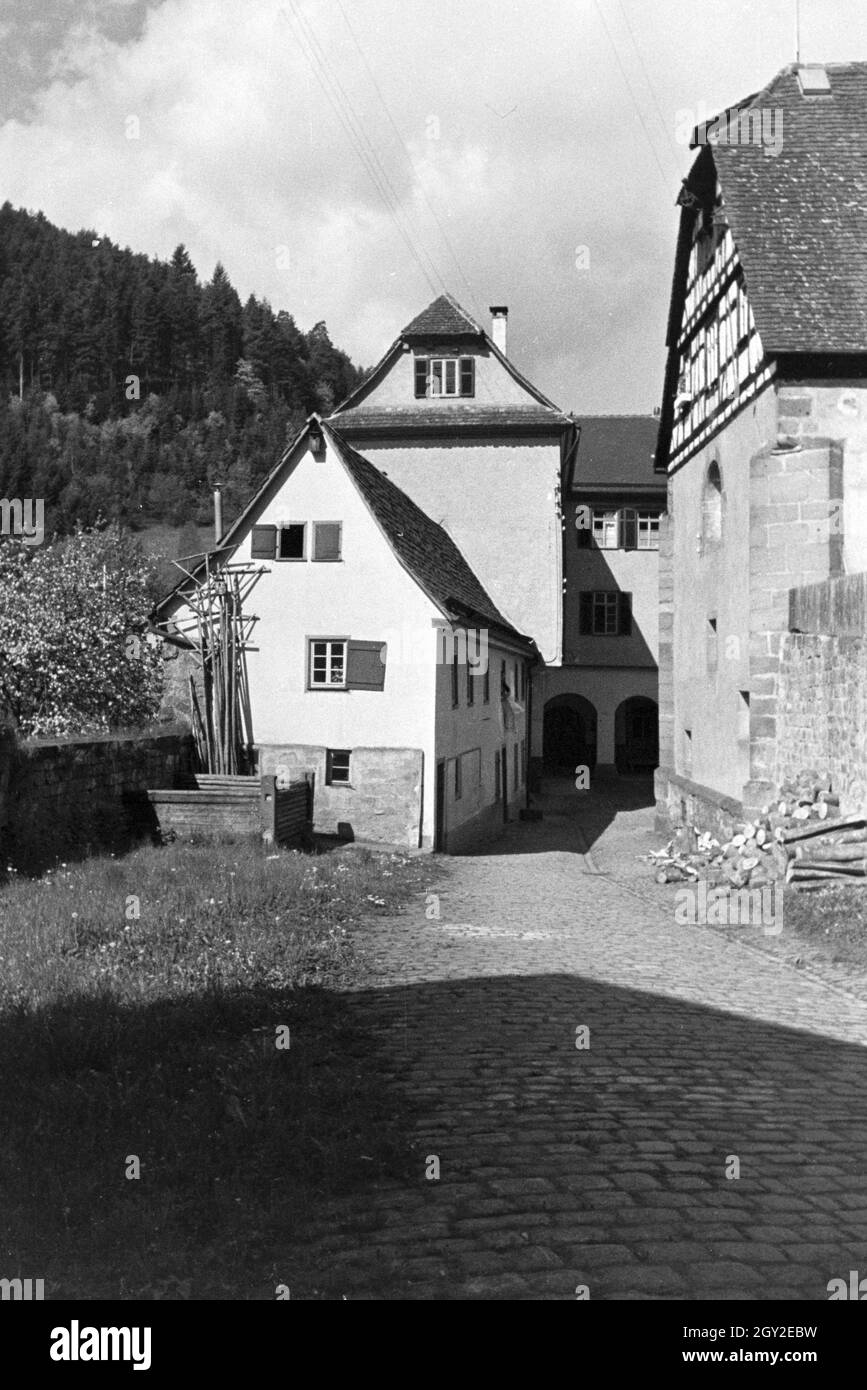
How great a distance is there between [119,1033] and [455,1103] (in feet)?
6.60

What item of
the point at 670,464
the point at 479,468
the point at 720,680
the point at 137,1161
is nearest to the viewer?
the point at 137,1161

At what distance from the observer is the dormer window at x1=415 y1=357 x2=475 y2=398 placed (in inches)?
1419

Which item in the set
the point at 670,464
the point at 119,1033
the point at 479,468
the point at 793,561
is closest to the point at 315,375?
the point at 479,468

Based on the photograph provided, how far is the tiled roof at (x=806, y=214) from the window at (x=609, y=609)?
24.9 meters

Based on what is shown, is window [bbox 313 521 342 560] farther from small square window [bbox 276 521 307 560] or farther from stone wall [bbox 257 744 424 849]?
stone wall [bbox 257 744 424 849]

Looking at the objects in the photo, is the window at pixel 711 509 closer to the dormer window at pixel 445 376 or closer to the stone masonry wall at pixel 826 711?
the stone masonry wall at pixel 826 711

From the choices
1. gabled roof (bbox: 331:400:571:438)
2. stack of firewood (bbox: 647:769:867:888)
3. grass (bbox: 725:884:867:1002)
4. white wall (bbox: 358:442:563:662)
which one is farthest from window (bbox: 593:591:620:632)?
grass (bbox: 725:884:867:1002)

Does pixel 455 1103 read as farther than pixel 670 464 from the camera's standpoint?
No

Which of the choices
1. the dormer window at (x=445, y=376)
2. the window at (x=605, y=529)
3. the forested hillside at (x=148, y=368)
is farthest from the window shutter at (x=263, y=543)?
the forested hillside at (x=148, y=368)

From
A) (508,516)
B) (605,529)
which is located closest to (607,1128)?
(508,516)

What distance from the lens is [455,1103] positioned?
260 inches

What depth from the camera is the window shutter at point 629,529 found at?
1773 inches
